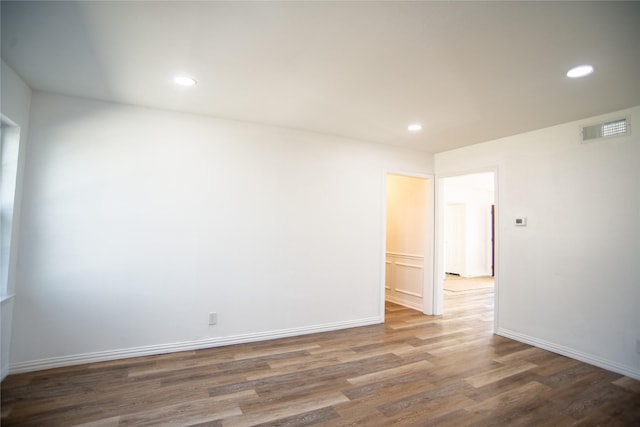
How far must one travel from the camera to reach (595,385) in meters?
2.75

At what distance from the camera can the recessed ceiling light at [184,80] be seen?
2.60m

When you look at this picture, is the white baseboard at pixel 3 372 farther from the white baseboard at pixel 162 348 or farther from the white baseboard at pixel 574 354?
the white baseboard at pixel 574 354

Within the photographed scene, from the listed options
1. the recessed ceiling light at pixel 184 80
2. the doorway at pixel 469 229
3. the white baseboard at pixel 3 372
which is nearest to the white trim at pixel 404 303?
the doorway at pixel 469 229

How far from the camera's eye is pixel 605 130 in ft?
10.3

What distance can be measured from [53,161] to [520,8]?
12.5 ft

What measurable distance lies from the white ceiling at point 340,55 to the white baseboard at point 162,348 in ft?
8.09

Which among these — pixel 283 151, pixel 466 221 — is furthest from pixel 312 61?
pixel 466 221

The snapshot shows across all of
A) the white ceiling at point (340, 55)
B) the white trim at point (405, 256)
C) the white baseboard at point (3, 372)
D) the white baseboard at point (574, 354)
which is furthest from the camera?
the white trim at point (405, 256)

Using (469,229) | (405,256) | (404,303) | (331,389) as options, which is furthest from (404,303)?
(469,229)

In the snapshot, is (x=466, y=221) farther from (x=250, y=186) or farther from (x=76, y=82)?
(x=76, y=82)

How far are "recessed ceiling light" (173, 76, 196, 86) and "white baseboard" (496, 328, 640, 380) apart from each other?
14.9ft

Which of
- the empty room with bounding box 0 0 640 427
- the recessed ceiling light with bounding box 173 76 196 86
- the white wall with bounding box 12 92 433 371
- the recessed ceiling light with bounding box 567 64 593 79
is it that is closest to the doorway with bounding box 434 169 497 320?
the empty room with bounding box 0 0 640 427

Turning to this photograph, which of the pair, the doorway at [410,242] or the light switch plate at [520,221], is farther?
the doorway at [410,242]

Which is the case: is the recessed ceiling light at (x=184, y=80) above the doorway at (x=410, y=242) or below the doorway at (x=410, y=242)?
above
